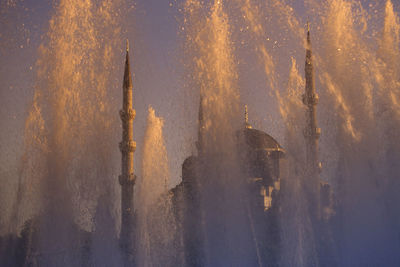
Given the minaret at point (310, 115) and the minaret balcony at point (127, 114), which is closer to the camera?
the minaret balcony at point (127, 114)

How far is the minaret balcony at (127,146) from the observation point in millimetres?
20812

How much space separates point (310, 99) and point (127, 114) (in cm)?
687

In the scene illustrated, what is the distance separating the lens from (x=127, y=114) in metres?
20.8

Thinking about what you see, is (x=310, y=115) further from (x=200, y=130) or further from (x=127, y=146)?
(x=127, y=146)

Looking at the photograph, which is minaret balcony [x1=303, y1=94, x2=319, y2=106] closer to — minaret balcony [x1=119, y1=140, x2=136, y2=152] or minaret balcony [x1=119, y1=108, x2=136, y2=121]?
minaret balcony [x1=119, y1=108, x2=136, y2=121]

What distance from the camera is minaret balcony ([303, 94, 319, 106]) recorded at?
71.7 ft

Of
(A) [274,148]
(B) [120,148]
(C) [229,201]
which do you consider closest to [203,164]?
(C) [229,201]

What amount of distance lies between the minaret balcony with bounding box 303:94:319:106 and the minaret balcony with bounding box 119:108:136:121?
643 cm

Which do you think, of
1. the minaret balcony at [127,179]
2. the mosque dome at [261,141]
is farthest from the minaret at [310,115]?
the mosque dome at [261,141]

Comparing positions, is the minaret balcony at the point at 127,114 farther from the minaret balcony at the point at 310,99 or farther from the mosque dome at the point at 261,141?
the mosque dome at the point at 261,141

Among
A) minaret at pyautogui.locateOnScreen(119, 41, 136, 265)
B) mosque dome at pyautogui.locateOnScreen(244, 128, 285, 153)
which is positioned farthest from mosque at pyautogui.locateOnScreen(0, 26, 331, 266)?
mosque dome at pyautogui.locateOnScreen(244, 128, 285, 153)

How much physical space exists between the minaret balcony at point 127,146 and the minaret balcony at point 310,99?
6.61 m

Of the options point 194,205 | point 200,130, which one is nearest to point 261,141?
point 200,130

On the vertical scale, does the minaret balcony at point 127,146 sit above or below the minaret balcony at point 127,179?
above
